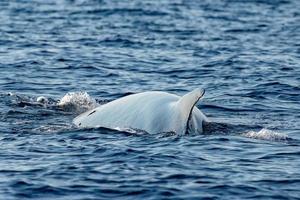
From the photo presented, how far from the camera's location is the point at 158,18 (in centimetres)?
3769

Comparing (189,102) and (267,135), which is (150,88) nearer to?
(267,135)

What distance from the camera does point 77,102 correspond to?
1980 centimetres

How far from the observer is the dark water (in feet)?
43.4

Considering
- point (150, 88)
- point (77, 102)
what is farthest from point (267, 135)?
point (150, 88)

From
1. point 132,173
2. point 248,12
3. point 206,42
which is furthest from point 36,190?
point 248,12

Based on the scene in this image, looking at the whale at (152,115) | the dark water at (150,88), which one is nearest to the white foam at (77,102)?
the dark water at (150,88)

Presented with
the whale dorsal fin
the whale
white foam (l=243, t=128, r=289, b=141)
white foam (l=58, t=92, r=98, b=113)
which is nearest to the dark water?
white foam (l=243, t=128, r=289, b=141)

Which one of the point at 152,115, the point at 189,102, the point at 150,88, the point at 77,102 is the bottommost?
the point at 150,88

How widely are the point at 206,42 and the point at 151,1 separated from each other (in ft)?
44.1

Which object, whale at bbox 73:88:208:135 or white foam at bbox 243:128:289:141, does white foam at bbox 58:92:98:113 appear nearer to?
whale at bbox 73:88:208:135

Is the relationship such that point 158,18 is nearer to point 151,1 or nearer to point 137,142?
point 151,1

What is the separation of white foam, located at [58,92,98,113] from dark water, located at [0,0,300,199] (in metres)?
0.35

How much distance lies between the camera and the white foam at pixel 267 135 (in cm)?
1628

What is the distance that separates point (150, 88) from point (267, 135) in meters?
6.79
